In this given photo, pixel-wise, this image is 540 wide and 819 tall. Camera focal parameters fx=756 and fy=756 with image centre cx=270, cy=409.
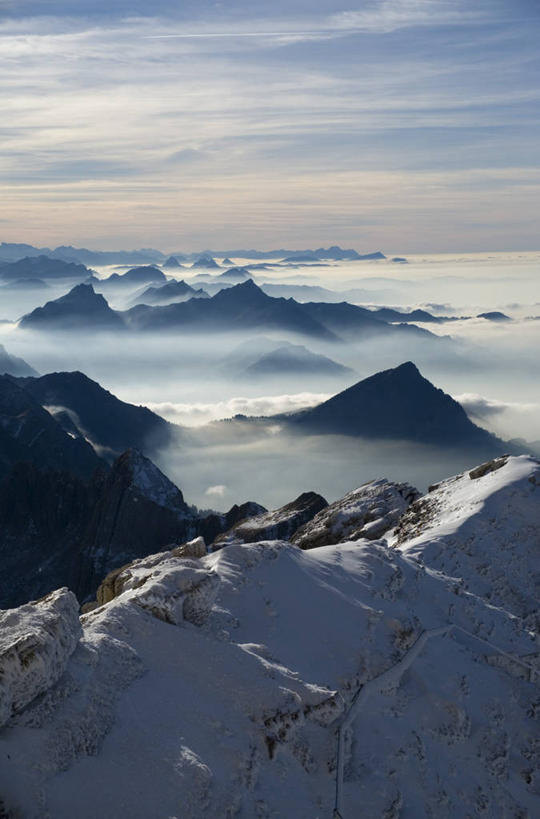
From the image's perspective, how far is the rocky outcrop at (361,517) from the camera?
77750 millimetres

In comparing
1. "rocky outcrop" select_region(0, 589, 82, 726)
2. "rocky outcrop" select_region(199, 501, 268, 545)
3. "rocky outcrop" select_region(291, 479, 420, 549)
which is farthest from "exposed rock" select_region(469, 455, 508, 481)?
"rocky outcrop" select_region(199, 501, 268, 545)

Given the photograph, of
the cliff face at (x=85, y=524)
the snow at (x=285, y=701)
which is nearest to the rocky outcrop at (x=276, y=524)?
the cliff face at (x=85, y=524)

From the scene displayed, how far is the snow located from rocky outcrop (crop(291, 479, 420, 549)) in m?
30.6

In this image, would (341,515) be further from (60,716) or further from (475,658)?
(60,716)

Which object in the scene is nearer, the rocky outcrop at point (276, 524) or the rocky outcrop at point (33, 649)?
the rocky outcrop at point (33, 649)

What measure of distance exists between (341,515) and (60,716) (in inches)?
2490

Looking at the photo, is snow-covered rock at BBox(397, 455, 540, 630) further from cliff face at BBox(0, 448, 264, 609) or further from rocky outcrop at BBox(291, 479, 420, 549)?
cliff face at BBox(0, 448, 264, 609)

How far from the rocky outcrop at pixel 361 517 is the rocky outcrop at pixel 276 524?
74.5 feet

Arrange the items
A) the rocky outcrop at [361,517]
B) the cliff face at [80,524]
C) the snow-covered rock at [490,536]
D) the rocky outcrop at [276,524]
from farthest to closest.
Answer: the cliff face at [80,524] < the rocky outcrop at [276,524] < the rocky outcrop at [361,517] < the snow-covered rock at [490,536]

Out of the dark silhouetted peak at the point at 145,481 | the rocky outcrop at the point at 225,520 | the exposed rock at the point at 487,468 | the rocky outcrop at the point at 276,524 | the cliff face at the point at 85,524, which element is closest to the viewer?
the exposed rock at the point at 487,468

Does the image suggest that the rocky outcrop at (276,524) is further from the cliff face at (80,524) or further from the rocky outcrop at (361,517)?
the cliff face at (80,524)

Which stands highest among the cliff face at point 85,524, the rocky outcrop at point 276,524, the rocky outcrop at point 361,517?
the rocky outcrop at point 361,517

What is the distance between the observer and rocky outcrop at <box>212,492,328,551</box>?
111 m

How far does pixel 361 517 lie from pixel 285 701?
5642 centimetres
